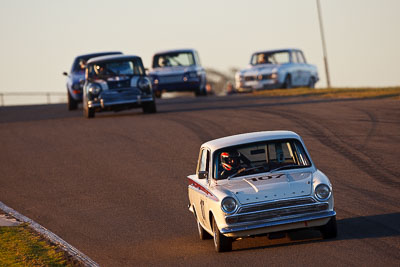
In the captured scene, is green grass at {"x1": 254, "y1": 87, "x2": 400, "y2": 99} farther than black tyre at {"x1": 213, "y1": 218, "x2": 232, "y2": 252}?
Yes

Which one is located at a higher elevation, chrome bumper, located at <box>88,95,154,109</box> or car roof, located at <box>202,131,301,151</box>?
chrome bumper, located at <box>88,95,154,109</box>

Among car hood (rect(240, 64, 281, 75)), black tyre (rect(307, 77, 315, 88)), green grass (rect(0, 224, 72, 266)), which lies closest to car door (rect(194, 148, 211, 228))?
green grass (rect(0, 224, 72, 266))

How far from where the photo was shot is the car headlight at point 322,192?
9.97 meters

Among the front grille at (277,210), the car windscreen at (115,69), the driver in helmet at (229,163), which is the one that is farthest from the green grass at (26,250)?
the car windscreen at (115,69)

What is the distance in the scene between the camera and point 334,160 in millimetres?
16969

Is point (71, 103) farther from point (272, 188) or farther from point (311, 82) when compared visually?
point (272, 188)

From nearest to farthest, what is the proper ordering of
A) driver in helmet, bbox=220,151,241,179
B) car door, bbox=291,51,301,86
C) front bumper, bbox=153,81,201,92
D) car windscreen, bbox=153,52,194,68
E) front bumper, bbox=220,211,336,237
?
1. front bumper, bbox=220,211,336,237
2. driver in helmet, bbox=220,151,241,179
3. front bumper, bbox=153,81,201,92
4. car windscreen, bbox=153,52,194,68
5. car door, bbox=291,51,301,86

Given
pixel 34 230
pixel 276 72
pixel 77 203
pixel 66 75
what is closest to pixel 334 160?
pixel 77 203

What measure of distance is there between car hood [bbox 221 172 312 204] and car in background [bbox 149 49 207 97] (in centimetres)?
2382

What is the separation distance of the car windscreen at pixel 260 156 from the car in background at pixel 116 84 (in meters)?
14.6

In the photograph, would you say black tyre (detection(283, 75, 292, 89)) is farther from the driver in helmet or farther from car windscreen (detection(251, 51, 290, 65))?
the driver in helmet

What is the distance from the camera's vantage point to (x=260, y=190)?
1002cm

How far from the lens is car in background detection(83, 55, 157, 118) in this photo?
2544 centimetres

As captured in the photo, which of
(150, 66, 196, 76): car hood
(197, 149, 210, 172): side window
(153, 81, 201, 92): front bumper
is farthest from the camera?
(153, 81, 201, 92): front bumper
